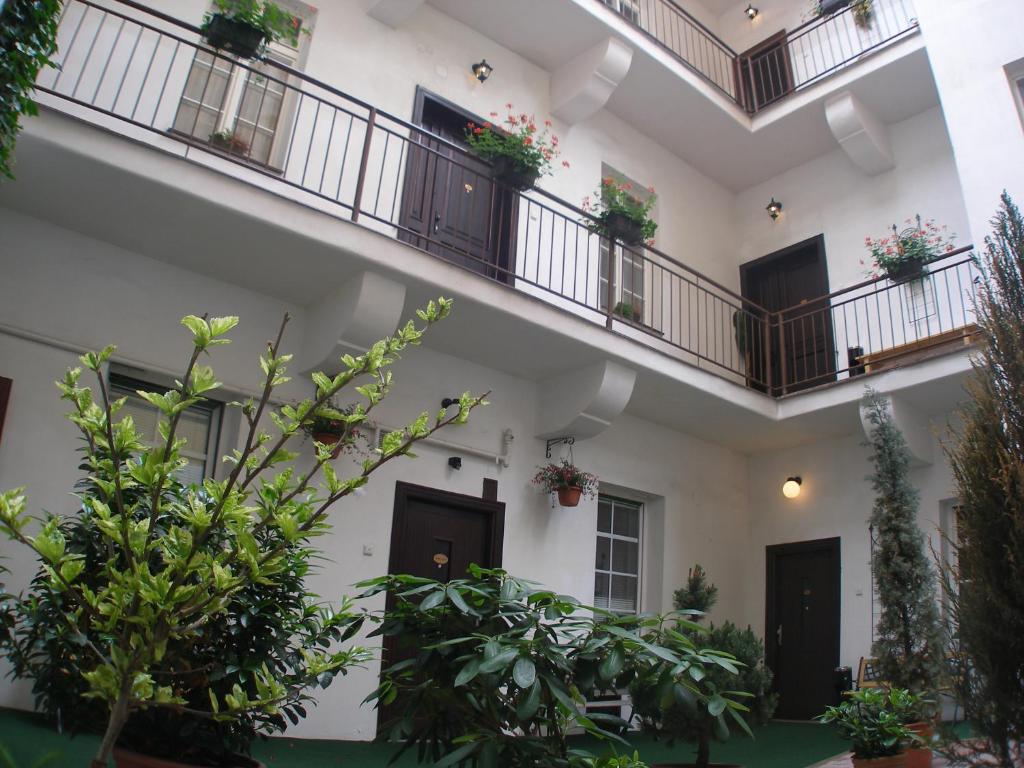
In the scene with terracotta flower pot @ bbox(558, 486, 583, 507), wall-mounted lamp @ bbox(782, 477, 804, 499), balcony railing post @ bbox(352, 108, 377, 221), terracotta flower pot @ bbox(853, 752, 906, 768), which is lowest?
terracotta flower pot @ bbox(853, 752, 906, 768)

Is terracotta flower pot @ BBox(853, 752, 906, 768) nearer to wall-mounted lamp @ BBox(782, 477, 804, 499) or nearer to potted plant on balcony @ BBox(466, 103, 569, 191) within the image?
wall-mounted lamp @ BBox(782, 477, 804, 499)

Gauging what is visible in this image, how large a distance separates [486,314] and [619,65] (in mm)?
3983

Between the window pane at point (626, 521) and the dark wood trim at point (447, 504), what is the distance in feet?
5.79

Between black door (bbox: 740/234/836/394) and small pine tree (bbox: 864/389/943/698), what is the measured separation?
6.05ft

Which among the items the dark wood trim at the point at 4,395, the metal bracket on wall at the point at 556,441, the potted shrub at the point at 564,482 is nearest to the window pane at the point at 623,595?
the potted shrub at the point at 564,482

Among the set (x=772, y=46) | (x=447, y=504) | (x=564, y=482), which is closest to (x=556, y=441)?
(x=564, y=482)

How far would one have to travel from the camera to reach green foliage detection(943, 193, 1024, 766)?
13.3ft

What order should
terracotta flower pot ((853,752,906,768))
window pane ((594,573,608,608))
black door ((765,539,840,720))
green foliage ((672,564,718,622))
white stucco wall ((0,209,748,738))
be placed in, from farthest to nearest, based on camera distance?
black door ((765,539,840,720))
window pane ((594,573,608,608))
green foliage ((672,564,718,622))
white stucco wall ((0,209,748,738))
terracotta flower pot ((853,752,906,768))

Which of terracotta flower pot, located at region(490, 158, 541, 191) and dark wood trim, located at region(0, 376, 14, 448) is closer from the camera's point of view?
dark wood trim, located at region(0, 376, 14, 448)

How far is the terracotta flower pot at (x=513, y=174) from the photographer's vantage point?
24.1 feet

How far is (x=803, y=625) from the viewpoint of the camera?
8.99m

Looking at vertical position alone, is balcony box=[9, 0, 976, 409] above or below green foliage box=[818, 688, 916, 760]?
above

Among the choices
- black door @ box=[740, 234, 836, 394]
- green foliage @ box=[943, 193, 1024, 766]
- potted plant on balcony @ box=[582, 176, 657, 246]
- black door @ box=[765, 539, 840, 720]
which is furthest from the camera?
black door @ box=[740, 234, 836, 394]

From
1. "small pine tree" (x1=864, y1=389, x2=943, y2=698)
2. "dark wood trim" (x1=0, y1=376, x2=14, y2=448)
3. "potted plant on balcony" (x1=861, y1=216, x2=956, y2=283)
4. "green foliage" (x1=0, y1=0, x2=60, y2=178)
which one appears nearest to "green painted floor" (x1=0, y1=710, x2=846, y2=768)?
"small pine tree" (x1=864, y1=389, x2=943, y2=698)
